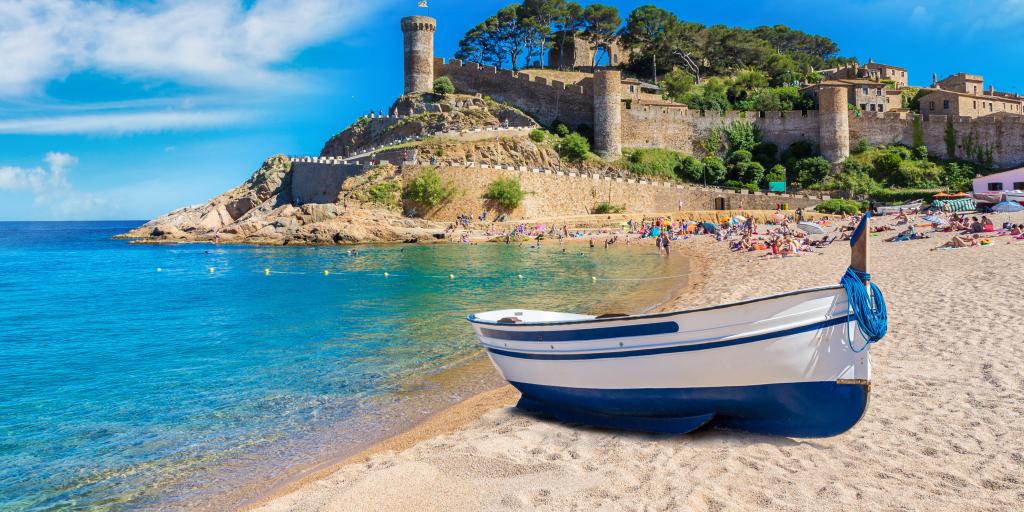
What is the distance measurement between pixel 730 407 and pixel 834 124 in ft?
157

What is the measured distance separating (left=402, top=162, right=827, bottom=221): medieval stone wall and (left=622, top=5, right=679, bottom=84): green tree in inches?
849

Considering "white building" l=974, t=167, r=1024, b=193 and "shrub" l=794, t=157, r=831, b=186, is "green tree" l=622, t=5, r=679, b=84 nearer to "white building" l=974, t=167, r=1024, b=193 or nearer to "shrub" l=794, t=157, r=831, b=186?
"shrub" l=794, t=157, r=831, b=186

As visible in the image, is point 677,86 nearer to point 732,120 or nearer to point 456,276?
point 732,120

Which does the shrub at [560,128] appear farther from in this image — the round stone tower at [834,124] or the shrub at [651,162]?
the round stone tower at [834,124]

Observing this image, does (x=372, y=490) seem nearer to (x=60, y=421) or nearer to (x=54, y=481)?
(x=54, y=481)

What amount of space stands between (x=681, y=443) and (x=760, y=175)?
4522cm

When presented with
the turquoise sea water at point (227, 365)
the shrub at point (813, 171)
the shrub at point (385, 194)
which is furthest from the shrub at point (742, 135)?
the turquoise sea water at point (227, 365)

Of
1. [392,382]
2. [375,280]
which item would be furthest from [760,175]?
[392,382]

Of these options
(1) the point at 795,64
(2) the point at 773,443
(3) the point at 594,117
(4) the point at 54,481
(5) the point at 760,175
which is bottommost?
(4) the point at 54,481

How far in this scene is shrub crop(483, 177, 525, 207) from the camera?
40.8 m

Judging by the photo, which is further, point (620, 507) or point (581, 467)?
point (581, 467)

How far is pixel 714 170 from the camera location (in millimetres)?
48125

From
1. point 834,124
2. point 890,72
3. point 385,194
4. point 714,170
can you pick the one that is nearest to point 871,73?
point 890,72

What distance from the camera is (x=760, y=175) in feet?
155
